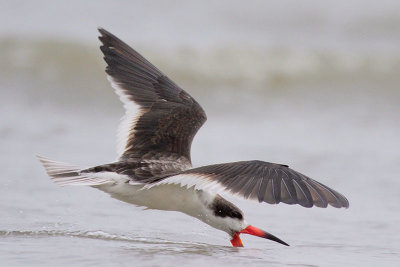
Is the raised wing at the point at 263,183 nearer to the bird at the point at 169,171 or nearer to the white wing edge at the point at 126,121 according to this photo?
the bird at the point at 169,171

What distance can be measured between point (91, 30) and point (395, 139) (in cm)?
515

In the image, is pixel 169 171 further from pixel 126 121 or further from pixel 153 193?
pixel 126 121

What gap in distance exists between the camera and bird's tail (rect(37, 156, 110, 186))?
17.6ft

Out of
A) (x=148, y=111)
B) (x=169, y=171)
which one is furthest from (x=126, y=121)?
(x=169, y=171)

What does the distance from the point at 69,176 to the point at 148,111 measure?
1.16 metres

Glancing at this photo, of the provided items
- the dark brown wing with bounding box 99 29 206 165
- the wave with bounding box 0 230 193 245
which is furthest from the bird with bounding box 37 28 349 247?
the wave with bounding box 0 230 193 245

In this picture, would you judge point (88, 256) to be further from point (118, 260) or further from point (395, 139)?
point (395, 139)

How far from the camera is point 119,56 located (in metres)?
6.55

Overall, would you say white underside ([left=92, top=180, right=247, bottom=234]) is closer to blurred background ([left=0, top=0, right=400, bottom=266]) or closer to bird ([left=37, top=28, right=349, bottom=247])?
bird ([left=37, top=28, right=349, bottom=247])

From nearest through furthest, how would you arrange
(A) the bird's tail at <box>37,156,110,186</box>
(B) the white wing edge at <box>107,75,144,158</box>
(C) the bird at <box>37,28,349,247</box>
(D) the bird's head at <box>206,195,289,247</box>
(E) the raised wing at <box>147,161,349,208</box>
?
(E) the raised wing at <box>147,161,349,208</box>
(C) the bird at <box>37,28,349,247</box>
(A) the bird's tail at <box>37,156,110,186</box>
(D) the bird's head at <box>206,195,289,247</box>
(B) the white wing edge at <box>107,75,144,158</box>

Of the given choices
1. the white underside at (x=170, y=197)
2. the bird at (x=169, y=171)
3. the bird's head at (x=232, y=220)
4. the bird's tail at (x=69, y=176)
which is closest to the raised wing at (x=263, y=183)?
the bird at (x=169, y=171)

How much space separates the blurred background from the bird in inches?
9.7

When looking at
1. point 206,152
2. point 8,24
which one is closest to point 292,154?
point 206,152

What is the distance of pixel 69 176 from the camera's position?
18.0 ft
